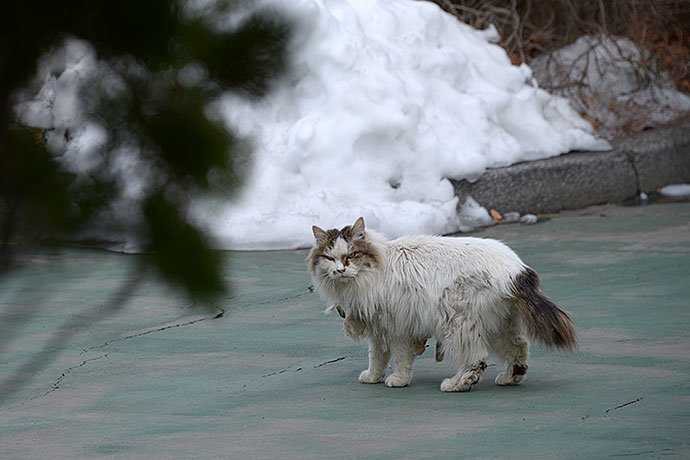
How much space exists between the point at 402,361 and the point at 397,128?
4509 mm

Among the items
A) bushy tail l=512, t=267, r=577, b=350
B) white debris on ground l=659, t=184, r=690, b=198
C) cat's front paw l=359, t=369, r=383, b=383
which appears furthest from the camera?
white debris on ground l=659, t=184, r=690, b=198

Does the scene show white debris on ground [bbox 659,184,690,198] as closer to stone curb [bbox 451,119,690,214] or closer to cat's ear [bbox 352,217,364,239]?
stone curb [bbox 451,119,690,214]

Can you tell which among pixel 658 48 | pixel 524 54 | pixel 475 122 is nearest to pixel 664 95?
pixel 658 48

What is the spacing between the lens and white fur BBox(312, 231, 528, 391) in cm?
361

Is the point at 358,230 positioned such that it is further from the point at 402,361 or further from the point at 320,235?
the point at 402,361

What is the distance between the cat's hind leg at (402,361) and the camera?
378cm

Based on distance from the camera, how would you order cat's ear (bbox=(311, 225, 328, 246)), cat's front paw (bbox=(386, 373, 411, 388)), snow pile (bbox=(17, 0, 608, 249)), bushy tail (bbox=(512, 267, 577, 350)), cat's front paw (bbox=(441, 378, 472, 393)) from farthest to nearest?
1. snow pile (bbox=(17, 0, 608, 249))
2. cat's ear (bbox=(311, 225, 328, 246))
3. cat's front paw (bbox=(386, 373, 411, 388))
4. cat's front paw (bbox=(441, 378, 472, 393))
5. bushy tail (bbox=(512, 267, 577, 350))

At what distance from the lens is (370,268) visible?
3852 millimetres

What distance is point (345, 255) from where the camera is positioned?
3.86 meters

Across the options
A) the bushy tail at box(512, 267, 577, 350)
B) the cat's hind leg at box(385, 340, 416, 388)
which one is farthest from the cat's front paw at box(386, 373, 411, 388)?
the bushy tail at box(512, 267, 577, 350)

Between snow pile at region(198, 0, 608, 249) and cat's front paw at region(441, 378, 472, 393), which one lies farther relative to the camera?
snow pile at region(198, 0, 608, 249)

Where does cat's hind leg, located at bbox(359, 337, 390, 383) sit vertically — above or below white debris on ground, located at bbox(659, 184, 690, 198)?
below

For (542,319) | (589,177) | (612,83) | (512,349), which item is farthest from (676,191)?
(542,319)

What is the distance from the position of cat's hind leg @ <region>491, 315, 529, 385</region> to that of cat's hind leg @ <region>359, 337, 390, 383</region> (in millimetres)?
474
